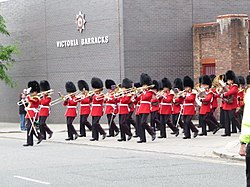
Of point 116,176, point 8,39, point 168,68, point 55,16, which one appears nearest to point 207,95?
point 168,68

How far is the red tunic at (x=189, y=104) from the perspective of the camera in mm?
22766

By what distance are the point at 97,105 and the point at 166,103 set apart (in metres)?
2.32

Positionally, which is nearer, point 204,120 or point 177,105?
point 204,120

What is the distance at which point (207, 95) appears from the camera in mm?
24000

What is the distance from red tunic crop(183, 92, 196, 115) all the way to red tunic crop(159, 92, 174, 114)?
783 millimetres

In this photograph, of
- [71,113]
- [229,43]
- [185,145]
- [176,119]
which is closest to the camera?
[185,145]

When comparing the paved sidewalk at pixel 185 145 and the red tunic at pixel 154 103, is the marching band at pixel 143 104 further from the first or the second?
the paved sidewalk at pixel 185 145

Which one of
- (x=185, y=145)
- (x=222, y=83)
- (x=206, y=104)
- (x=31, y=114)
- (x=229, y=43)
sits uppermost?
(x=229, y=43)

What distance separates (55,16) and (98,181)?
22721mm

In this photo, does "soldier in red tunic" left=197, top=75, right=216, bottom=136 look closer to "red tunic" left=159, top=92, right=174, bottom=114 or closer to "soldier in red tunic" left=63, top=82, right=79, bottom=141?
"red tunic" left=159, top=92, right=174, bottom=114

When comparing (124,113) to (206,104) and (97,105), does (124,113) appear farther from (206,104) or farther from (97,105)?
(206,104)

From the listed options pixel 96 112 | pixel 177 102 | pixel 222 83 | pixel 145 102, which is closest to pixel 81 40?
pixel 177 102

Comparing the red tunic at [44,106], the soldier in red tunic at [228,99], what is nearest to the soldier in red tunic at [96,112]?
the red tunic at [44,106]

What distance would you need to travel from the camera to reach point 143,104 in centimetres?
2170
